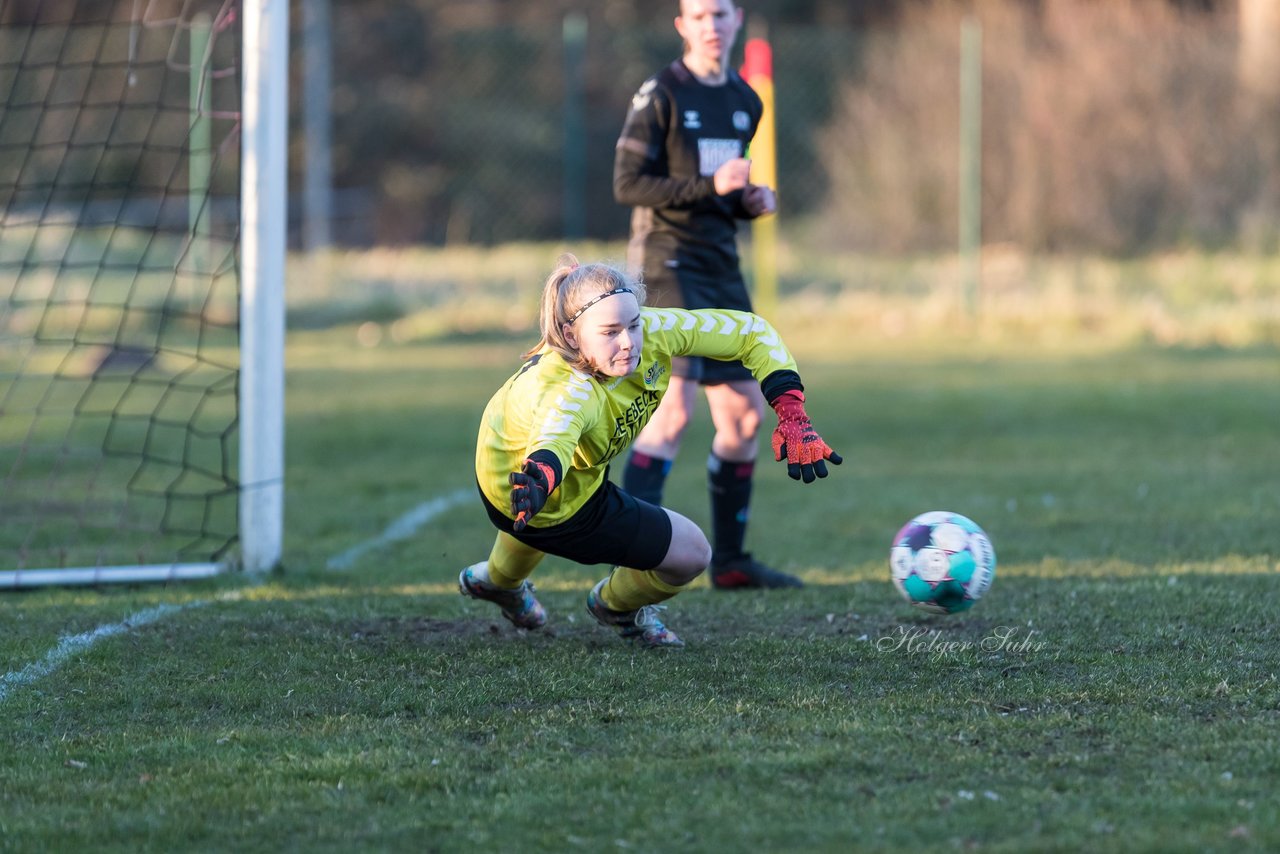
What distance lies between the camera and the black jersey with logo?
6.06m

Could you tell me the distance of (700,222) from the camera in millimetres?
6090

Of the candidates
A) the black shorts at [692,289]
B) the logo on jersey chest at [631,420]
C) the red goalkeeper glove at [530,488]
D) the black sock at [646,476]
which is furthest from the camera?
the black shorts at [692,289]

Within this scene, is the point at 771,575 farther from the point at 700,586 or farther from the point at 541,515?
the point at 541,515

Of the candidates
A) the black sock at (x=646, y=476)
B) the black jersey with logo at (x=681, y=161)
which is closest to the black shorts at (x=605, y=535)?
the black sock at (x=646, y=476)

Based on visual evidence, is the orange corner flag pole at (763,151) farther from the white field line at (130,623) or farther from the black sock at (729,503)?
the black sock at (729,503)

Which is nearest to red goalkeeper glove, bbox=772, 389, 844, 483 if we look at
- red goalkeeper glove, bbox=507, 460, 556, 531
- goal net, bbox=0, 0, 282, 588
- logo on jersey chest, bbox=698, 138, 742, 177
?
red goalkeeper glove, bbox=507, 460, 556, 531

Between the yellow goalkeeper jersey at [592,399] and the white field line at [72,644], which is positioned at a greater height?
the yellow goalkeeper jersey at [592,399]

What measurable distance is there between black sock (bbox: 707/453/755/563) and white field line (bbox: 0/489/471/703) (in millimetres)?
1778

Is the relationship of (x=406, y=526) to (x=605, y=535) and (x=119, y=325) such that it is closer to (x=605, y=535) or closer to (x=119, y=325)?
(x=605, y=535)

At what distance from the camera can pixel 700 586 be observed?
625 centimetres

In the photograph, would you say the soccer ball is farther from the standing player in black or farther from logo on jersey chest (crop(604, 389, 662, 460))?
the standing player in black

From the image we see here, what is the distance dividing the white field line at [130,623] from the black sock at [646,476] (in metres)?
1.60

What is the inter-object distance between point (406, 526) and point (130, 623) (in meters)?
2.59

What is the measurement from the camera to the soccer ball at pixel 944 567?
4.68 meters
